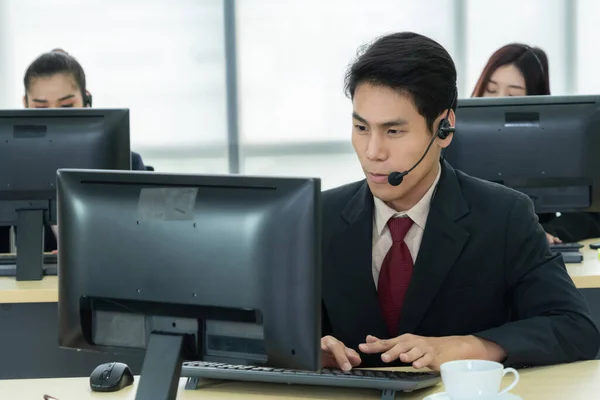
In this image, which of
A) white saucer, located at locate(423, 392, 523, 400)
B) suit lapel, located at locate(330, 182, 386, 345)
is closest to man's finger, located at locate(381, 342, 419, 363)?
white saucer, located at locate(423, 392, 523, 400)

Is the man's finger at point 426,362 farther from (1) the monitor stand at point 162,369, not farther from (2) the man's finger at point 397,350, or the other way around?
(1) the monitor stand at point 162,369

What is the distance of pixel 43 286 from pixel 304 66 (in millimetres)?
3016

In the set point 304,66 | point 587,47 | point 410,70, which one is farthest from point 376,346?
point 587,47

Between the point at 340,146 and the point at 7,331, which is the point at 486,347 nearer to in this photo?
the point at 7,331

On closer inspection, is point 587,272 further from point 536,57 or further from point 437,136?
point 536,57

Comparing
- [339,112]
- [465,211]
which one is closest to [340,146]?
[339,112]

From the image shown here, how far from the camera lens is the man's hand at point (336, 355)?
5.60 ft

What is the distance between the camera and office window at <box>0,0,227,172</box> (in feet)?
17.7

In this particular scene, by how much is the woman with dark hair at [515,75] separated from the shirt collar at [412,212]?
1.76 meters

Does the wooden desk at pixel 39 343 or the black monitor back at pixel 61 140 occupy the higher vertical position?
the black monitor back at pixel 61 140

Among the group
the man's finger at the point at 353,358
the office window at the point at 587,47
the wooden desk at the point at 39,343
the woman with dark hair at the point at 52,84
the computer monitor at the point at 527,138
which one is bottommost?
the wooden desk at the point at 39,343

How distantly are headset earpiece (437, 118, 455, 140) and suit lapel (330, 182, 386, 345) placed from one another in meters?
0.19

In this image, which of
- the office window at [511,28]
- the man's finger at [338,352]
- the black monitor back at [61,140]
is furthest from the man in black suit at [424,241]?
the office window at [511,28]

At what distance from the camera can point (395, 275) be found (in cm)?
195
